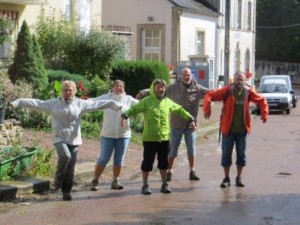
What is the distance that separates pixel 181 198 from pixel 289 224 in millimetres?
2127

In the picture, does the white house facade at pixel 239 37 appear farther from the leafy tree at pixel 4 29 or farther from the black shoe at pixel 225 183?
the black shoe at pixel 225 183

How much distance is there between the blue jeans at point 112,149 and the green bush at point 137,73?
524 inches

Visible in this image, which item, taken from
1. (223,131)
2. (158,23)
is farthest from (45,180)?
(158,23)

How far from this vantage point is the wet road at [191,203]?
895 cm

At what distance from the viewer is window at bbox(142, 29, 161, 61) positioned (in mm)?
36625

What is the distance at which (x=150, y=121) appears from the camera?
35.3ft

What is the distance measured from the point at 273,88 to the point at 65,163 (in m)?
25.6

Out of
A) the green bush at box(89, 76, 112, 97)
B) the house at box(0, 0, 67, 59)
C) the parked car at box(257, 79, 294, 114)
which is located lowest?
the parked car at box(257, 79, 294, 114)

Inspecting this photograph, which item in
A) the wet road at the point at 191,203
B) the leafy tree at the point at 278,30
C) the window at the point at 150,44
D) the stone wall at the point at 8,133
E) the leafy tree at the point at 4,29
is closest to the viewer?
the wet road at the point at 191,203

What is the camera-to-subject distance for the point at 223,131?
454 inches

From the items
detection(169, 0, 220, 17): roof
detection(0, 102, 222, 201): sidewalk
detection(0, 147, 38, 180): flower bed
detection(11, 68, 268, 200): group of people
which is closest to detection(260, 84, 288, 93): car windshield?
detection(169, 0, 220, 17): roof

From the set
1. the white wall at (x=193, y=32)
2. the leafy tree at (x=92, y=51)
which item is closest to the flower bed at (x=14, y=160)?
the leafy tree at (x=92, y=51)

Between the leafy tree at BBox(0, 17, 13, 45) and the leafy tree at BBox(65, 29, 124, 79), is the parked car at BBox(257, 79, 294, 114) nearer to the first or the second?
the leafy tree at BBox(65, 29, 124, 79)

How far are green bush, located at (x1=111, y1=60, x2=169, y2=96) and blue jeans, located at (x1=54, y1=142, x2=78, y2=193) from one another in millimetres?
14229
